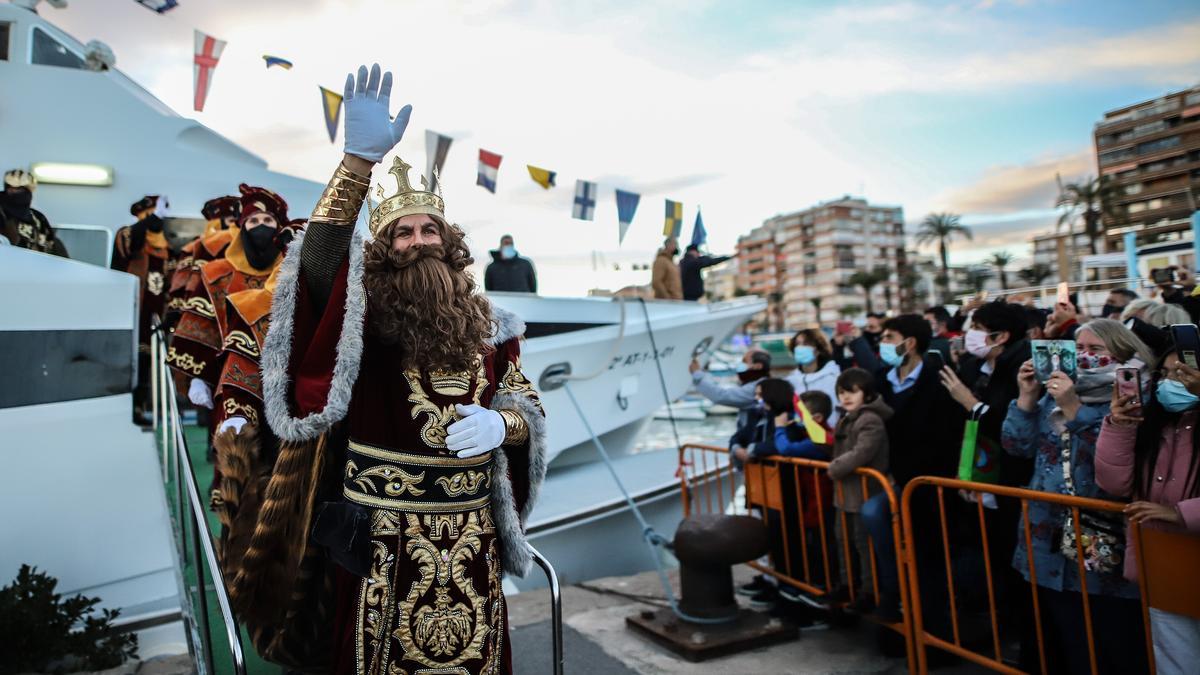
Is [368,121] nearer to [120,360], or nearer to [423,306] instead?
[423,306]

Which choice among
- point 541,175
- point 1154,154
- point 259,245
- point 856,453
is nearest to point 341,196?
point 259,245

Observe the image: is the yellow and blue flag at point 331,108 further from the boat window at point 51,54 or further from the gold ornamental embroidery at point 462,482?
the gold ornamental embroidery at point 462,482

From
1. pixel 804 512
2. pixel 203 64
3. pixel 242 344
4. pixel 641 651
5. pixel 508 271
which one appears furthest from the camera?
pixel 508 271

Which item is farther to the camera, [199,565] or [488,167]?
[488,167]

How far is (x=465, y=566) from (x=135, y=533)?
3221 millimetres

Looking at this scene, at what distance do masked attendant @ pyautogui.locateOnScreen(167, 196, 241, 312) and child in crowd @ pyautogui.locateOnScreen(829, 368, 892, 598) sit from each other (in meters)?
3.56

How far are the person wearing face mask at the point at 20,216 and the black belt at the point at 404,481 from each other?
3908mm

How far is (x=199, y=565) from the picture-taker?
2785mm

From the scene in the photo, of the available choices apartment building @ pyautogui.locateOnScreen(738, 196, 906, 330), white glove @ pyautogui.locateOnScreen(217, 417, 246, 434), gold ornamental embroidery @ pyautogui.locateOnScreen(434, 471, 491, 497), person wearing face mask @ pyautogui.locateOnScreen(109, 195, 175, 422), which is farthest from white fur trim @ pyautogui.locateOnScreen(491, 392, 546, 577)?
apartment building @ pyautogui.locateOnScreen(738, 196, 906, 330)

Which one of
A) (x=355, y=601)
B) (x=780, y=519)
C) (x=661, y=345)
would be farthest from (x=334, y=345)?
(x=661, y=345)

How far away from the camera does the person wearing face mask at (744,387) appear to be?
553 cm

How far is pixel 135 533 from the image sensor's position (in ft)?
14.2

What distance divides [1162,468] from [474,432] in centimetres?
224

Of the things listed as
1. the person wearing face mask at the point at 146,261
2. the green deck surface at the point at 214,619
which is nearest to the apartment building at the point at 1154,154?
the person wearing face mask at the point at 146,261
